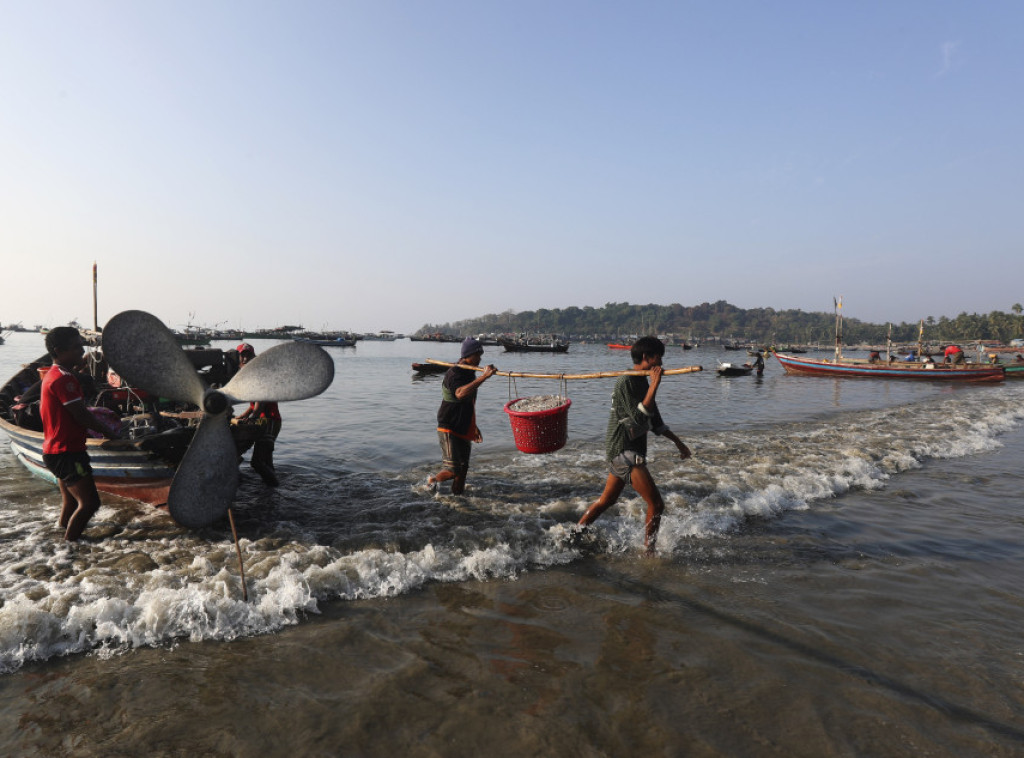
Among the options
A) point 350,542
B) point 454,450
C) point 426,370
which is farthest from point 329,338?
point 350,542

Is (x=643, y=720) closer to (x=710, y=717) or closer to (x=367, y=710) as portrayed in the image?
(x=710, y=717)

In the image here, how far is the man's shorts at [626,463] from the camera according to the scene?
535 cm

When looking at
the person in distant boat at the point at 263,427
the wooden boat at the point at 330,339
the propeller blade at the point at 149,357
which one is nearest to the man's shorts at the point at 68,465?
the propeller blade at the point at 149,357

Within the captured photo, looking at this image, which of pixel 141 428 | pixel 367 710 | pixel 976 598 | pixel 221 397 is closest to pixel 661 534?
pixel 976 598

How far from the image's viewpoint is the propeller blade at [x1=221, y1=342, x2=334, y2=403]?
4.46 m

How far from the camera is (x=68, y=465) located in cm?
534

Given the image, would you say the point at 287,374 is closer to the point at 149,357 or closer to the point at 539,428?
the point at 149,357

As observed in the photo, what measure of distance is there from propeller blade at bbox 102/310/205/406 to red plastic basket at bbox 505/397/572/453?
3451 millimetres

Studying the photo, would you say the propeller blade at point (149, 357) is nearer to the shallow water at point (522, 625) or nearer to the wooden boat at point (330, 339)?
the shallow water at point (522, 625)

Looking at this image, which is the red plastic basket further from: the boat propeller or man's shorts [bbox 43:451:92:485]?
man's shorts [bbox 43:451:92:485]

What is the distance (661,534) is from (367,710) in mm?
4092

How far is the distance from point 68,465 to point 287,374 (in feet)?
9.89

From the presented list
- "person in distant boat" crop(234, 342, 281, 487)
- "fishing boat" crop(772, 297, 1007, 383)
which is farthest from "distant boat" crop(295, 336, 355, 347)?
"person in distant boat" crop(234, 342, 281, 487)

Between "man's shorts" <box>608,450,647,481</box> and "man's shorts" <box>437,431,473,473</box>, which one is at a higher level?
"man's shorts" <box>608,450,647,481</box>
